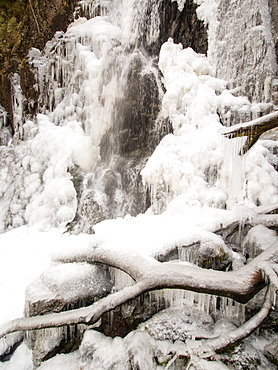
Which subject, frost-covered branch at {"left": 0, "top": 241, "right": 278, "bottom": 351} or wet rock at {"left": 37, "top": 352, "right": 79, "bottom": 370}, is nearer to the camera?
frost-covered branch at {"left": 0, "top": 241, "right": 278, "bottom": 351}

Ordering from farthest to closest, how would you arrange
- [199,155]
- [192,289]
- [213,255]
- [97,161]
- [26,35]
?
[26,35] → [97,161] → [199,155] → [213,255] → [192,289]

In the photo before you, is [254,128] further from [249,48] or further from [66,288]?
[249,48]

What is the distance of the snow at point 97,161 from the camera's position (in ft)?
15.8

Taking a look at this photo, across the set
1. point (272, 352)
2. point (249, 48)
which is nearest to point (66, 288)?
point (272, 352)

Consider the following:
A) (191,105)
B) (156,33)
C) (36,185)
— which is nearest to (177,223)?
(191,105)

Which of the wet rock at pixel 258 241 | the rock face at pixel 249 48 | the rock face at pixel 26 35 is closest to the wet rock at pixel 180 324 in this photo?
the wet rock at pixel 258 241

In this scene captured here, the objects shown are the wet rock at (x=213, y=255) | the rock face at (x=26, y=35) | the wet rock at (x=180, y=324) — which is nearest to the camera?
the wet rock at (x=180, y=324)

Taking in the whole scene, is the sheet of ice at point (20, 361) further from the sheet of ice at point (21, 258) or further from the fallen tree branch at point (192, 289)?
the fallen tree branch at point (192, 289)

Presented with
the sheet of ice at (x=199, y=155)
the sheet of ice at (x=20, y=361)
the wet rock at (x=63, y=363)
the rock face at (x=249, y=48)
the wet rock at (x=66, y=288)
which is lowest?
the sheet of ice at (x=20, y=361)

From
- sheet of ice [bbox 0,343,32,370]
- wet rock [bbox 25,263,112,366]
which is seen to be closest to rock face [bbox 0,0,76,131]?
wet rock [bbox 25,263,112,366]

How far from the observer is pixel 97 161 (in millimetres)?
8469

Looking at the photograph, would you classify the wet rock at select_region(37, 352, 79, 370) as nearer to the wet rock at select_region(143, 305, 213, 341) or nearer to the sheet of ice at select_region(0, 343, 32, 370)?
the sheet of ice at select_region(0, 343, 32, 370)

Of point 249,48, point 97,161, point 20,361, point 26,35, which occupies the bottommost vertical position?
point 20,361

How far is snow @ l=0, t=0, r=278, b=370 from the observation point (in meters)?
4.82
